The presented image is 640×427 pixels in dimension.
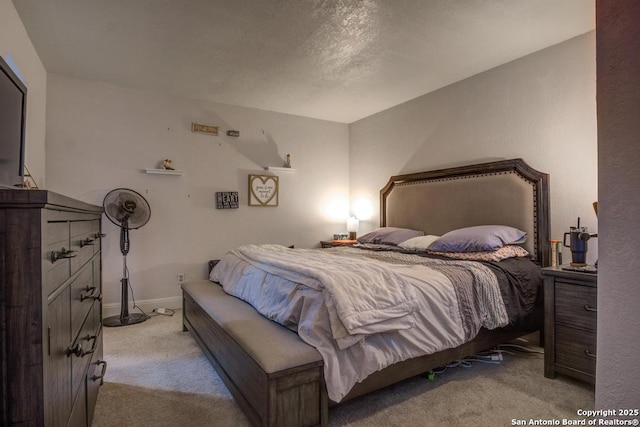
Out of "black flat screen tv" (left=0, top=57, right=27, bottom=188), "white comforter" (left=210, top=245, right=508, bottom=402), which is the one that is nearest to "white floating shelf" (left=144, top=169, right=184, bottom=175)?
"white comforter" (left=210, top=245, right=508, bottom=402)

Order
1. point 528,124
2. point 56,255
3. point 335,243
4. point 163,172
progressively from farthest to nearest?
point 335,243
point 163,172
point 528,124
point 56,255

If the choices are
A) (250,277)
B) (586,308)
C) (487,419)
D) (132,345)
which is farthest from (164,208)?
(586,308)

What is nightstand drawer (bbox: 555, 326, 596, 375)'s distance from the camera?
206 cm

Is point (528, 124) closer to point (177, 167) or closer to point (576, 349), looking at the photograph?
point (576, 349)

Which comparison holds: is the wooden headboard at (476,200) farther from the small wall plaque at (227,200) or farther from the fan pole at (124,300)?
the fan pole at (124,300)

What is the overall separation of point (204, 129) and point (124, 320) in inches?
92.7

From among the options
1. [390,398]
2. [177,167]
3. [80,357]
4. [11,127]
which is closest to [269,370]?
[80,357]

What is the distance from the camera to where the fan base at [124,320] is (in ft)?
11.2

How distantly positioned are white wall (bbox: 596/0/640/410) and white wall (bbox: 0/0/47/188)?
318 cm

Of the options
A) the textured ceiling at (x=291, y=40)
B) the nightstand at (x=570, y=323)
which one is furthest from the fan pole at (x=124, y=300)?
the nightstand at (x=570, y=323)

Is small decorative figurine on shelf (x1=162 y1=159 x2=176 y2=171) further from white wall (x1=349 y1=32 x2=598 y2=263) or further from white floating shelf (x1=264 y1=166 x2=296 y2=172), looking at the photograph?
white wall (x1=349 y1=32 x2=598 y2=263)

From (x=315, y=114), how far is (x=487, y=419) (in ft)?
13.5

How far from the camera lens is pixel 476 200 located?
343 cm

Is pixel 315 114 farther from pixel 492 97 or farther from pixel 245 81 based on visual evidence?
pixel 492 97
